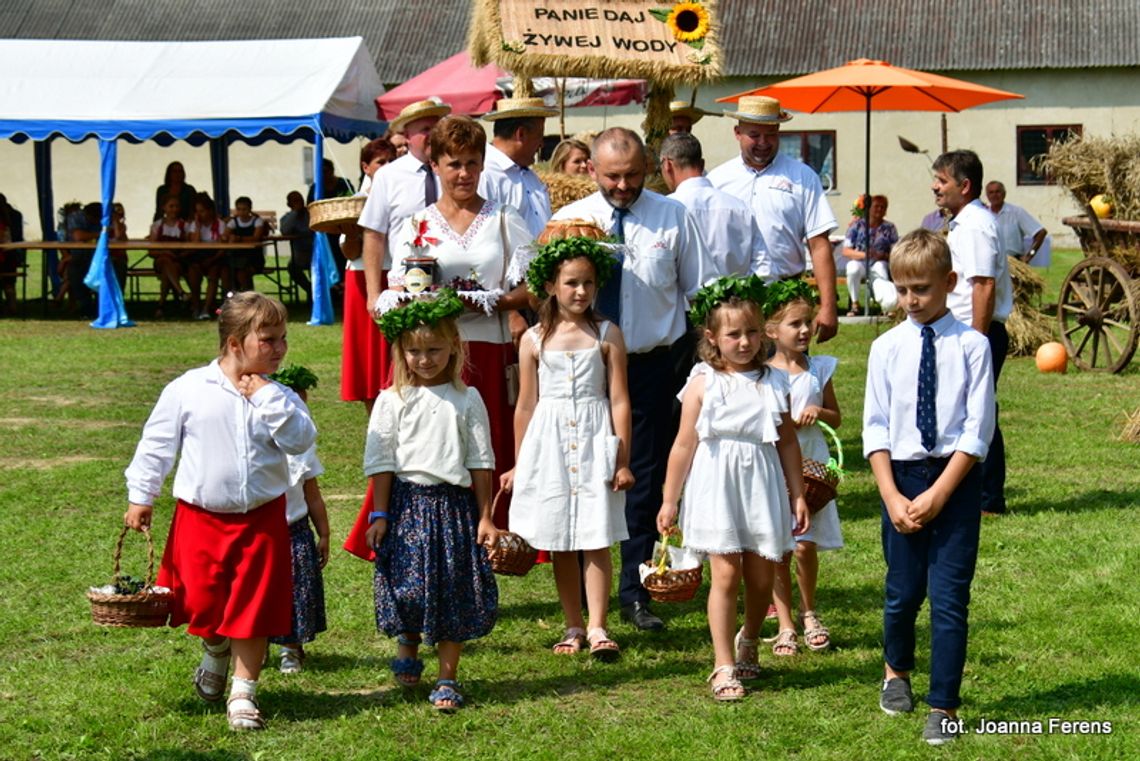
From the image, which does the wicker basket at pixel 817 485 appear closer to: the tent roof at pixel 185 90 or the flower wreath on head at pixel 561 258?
the flower wreath on head at pixel 561 258

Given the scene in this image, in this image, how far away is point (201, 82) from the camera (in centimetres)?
2038

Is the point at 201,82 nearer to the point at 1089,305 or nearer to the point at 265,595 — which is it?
the point at 1089,305

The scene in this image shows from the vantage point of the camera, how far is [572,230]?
6070mm

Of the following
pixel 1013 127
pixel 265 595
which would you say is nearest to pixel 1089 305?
pixel 265 595

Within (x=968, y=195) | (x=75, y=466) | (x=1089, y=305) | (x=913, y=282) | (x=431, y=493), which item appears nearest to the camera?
(x=913, y=282)

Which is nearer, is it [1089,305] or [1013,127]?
[1089,305]

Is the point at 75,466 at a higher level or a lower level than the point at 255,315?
lower

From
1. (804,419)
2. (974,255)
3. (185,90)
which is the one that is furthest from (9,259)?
(804,419)

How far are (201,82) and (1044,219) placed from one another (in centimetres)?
2211

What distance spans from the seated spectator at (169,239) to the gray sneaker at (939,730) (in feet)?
57.5

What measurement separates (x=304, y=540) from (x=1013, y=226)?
1475 cm

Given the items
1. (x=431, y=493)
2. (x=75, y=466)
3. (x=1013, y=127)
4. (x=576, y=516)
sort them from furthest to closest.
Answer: (x=1013, y=127) → (x=75, y=466) → (x=576, y=516) → (x=431, y=493)

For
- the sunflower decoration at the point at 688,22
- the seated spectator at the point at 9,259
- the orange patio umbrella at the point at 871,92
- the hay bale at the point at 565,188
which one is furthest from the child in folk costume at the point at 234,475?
the seated spectator at the point at 9,259

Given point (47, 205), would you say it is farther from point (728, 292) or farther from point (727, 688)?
point (727, 688)
